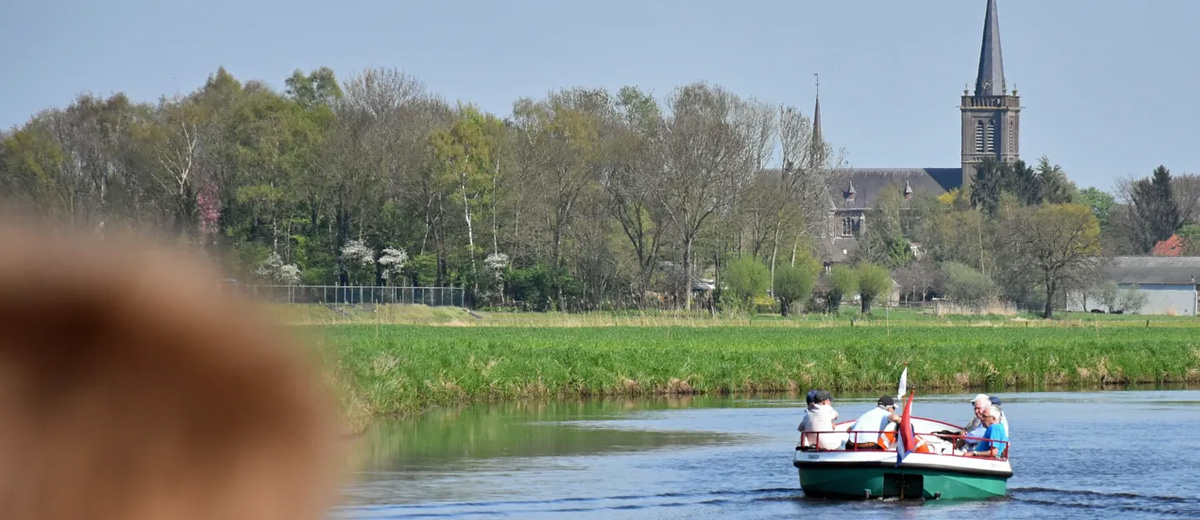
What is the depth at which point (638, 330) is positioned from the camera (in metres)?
57.1

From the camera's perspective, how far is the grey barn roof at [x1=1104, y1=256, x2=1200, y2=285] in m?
120

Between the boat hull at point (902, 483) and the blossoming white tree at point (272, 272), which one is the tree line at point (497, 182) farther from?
the blossoming white tree at point (272, 272)

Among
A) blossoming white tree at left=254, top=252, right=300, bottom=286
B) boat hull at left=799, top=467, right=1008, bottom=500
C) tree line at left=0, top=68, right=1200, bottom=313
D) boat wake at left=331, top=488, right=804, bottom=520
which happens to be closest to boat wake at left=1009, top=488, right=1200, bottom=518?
boat hull at left=799, top=467, right=1008, bottom=500

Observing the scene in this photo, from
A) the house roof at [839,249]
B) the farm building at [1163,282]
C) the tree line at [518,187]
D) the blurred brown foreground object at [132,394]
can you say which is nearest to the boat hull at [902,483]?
the blurred brown foreground object at [132,394]

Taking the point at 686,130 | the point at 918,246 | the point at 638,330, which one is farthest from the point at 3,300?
the point at 918,246

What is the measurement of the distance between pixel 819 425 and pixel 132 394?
2037 centimetres

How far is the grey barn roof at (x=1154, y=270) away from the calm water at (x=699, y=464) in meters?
90.1

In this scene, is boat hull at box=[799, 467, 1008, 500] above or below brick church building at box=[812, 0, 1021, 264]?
below

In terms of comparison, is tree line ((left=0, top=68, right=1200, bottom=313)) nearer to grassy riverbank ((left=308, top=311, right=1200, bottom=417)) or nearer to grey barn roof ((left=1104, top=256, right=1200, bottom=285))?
grassy riverbank ((left=308, top=311, right=1200, bottom=417))

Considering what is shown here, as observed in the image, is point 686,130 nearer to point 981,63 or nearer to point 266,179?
point 266,179

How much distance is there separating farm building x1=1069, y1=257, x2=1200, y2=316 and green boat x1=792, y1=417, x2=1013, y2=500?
10049 centimetres

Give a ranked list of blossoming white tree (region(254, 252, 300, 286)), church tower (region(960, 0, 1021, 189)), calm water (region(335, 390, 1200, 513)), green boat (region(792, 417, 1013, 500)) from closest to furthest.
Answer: blossoming white tree (region(254, 252, 300, 286)), calm water (region(335, 390, 1200, 513)), green boat (region(792, 417, 1013, 500)), church tower (region(960, 0, 1021, 189))

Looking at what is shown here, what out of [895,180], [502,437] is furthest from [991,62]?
[502,437]

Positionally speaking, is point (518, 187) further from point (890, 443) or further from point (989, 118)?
point (989, 118)
